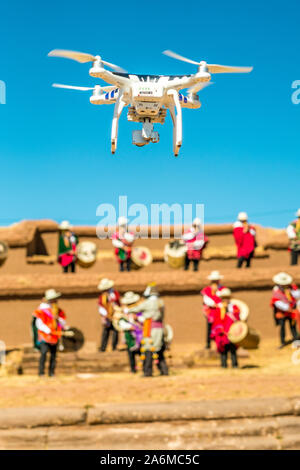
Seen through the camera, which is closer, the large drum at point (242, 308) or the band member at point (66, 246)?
the large drum at point (242, 308)

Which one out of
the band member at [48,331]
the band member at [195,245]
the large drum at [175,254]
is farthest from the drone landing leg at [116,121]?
the large drum at [175,254]

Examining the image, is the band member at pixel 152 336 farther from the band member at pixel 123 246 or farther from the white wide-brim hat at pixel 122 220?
the white wide-brim hat at pixel 122 220

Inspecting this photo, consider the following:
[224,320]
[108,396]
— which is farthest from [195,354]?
[108,396]

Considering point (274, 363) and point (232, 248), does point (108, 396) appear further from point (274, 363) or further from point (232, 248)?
point (232, 248)

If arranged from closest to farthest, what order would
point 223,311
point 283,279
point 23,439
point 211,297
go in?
1. point 23,439
2. point 223,311
3. point 211,297
4. point 283,279

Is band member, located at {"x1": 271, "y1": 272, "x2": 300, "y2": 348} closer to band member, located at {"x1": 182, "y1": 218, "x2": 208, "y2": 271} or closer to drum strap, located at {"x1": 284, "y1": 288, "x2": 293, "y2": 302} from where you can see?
drum strap, located at {"x1": 284, "y1": 288, "x2": 293, "y2": 302}

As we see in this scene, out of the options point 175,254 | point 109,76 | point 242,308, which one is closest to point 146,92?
point 109,76

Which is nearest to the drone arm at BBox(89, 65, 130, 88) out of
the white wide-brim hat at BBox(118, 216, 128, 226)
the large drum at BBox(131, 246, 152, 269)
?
the white wide-brim hat at BBox(118, 216, 128, 226)

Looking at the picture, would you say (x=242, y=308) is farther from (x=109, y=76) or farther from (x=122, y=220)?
(x=109, y=76)
